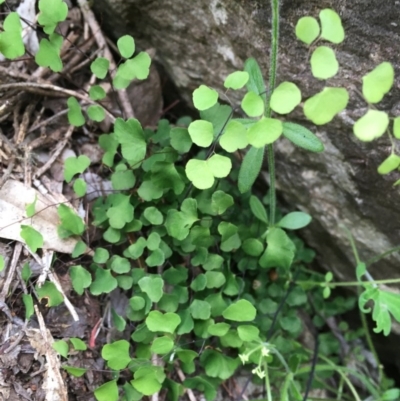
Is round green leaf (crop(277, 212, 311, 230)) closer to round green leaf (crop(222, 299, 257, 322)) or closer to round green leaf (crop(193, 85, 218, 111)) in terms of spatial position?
round green leaf (crop(222, 299, 257, 322))

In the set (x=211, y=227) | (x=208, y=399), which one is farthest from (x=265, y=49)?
(x=208, y=399)

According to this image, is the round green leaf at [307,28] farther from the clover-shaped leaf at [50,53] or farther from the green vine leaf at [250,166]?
the clover-shaped leaf at [50,53]

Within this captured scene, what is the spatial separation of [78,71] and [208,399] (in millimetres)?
1023

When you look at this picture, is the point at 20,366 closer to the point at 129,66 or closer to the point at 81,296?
the point at 81,296

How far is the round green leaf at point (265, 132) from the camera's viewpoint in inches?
34.3

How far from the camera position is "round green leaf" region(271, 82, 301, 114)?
858 mm

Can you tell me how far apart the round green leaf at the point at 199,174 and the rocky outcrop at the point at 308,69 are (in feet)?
1.27

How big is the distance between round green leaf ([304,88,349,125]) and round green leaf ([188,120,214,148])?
0.83ft

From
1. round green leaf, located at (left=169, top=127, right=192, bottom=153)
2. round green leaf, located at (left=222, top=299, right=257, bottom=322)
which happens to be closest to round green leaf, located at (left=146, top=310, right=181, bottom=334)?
round green leaf, located at (left=222, top=299, right=257, bottom=322)

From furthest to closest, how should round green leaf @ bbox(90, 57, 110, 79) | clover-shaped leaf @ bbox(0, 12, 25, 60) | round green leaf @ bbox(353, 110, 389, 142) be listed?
round green leaf @ bbox(90, 57, 110, 79), clover-shaped leaf @ bbox(0, 12, 25, 60), round green leaf @ bbox(353, 110, 389, 142)

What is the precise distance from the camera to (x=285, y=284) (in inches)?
56.9

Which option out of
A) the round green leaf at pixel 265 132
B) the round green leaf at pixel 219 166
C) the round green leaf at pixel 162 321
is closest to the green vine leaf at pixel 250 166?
the round green leaf at pixel 219 166

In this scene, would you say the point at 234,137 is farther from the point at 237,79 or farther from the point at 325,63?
the point at 325,63

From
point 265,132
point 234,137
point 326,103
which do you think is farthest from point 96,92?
point 326,103
